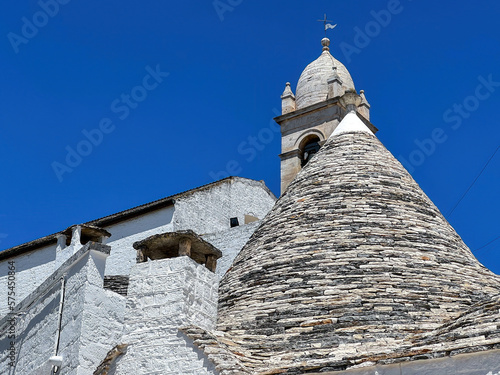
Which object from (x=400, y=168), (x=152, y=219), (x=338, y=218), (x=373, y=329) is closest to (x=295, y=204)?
(x=338, y=218)

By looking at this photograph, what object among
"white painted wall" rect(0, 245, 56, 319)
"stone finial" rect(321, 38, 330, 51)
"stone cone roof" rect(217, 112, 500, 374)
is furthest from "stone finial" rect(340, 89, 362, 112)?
"stone finial" rect(321, 38, 330, 51)

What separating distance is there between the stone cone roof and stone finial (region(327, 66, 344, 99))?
40.4 feet

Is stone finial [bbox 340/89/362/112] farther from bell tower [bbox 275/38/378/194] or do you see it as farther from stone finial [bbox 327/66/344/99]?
stone finial [bbox 327/66/344/99]

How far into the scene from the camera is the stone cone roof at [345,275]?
23.4 ft

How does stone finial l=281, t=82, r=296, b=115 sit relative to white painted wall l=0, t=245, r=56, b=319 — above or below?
above

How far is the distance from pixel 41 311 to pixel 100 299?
3.77ft

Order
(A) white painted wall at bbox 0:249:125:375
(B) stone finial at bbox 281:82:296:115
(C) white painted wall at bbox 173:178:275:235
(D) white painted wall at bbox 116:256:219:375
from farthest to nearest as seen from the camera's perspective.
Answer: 1. (B) stone finial at bbox 281:82:296:115
2. (C) white painted wall at bbox 173:178:275:235
3. (A) white painted wall at bbox 0:249:125:375
4. (D) white painted wall at bbox 116:256:219:375

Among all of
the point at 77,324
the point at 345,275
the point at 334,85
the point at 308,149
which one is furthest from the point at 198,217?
the point at 345,275

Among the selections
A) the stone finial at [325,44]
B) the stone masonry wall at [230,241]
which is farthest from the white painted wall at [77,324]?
the stone finial at [325,44]

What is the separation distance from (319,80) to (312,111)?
1.31 meters

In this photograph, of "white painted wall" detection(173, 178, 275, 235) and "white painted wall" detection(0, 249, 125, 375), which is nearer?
"white painted wall" detection(0, 249, 125, 375)

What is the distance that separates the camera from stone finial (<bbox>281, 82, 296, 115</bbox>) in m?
23.6

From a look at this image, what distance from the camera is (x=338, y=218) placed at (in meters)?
8.77

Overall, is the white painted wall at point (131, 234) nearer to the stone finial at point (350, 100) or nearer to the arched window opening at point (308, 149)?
the arched window opening at point (308, 149)
